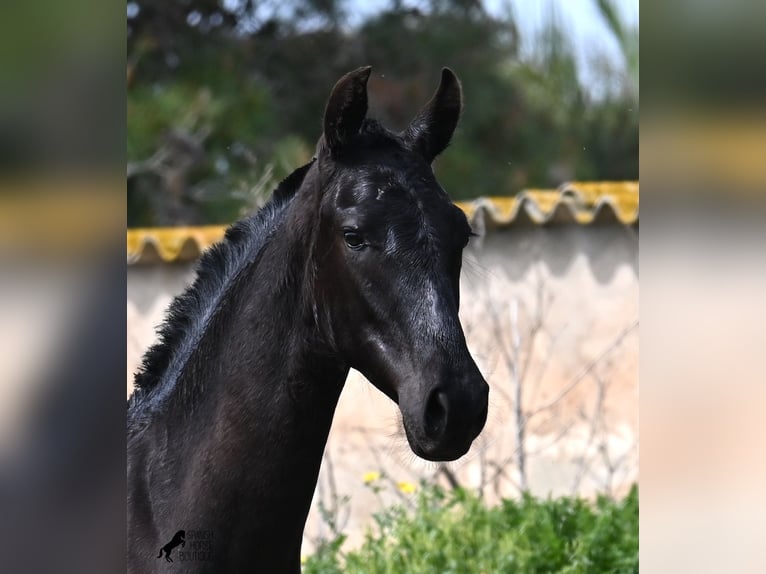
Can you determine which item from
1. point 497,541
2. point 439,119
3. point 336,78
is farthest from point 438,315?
point 336,78

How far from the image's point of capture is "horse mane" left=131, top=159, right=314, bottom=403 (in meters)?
1.96

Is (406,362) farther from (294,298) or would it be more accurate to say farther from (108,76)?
(108,76)

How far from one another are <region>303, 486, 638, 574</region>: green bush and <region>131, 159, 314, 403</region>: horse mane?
1496 mm

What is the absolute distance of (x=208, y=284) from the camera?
2.01 m

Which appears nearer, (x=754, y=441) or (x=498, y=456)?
(x=754, y=441)

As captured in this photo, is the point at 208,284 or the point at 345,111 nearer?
the point at 345,111

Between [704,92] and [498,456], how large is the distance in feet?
11.2

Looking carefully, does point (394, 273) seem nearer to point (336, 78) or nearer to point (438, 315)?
point (438, 315)

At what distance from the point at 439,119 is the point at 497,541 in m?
1.91

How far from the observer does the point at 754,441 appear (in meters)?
0.97

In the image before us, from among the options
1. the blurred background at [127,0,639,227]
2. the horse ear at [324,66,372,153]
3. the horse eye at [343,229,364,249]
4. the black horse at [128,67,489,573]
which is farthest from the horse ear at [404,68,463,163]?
the blurred background at [127,0,639,227]

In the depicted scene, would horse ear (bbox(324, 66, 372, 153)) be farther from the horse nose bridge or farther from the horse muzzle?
the horse muzzle

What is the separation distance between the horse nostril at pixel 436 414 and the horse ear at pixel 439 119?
0.50m

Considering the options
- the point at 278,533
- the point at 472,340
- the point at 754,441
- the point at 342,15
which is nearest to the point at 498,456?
the point at 472,340
